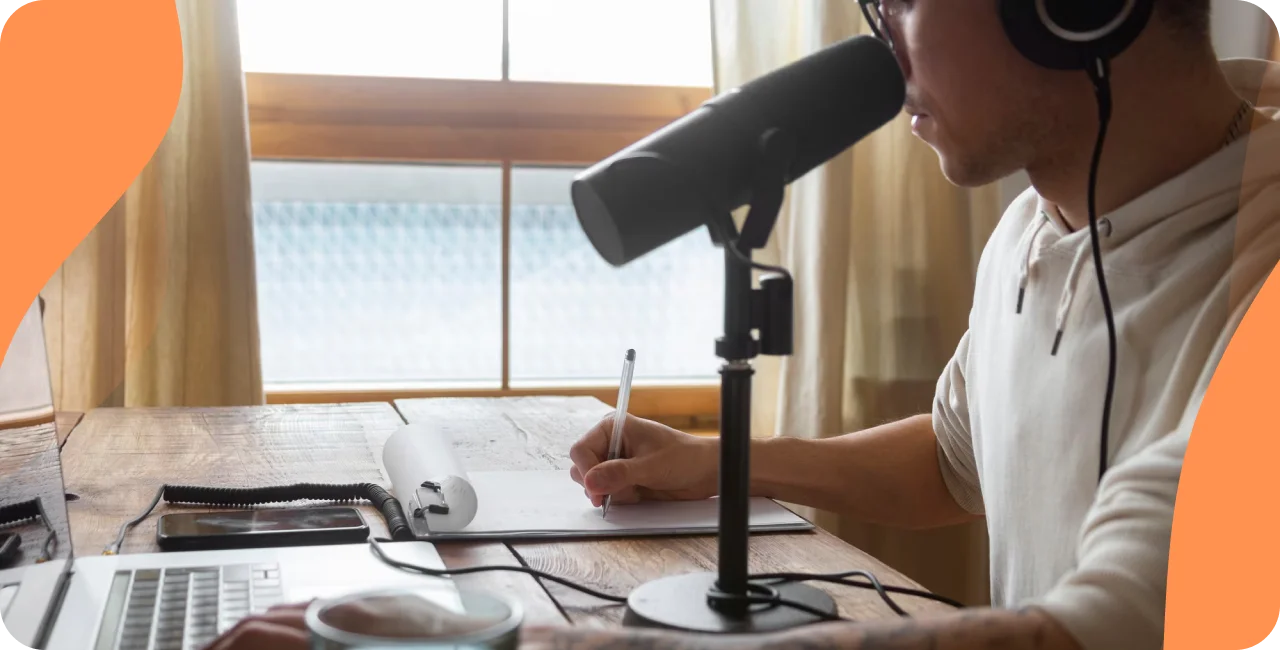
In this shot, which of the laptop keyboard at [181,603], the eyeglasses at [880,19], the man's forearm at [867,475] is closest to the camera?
the laptop keyboard at [181,603]

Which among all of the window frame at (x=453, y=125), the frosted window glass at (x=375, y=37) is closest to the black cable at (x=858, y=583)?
the window frame at (x=453, y=125)

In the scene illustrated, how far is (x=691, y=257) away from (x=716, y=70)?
429mm

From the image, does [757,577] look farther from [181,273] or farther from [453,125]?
[453,125]

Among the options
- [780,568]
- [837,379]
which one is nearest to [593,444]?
[780,568]

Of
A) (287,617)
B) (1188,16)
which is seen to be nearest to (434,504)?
(287,617)

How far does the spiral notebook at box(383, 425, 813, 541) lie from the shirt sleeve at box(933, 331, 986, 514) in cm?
23

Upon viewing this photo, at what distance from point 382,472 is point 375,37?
116cm

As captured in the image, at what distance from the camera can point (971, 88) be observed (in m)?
0.91

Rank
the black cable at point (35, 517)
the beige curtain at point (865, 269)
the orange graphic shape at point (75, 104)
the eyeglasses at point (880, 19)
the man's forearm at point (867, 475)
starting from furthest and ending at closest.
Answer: the beige curtain at point (865, 269), the orange graphic shape at point (75, 104), the man's forearm at point (867, 475), the eyeglasses at point (880, 19), the black cable at point (35, 517)

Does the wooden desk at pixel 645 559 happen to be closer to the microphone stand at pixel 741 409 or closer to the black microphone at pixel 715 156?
the microphone stand at pixel 741 409

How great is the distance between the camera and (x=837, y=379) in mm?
1959

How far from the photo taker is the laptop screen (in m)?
0.73

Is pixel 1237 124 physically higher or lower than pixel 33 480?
higher

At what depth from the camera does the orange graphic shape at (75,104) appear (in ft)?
5.12
